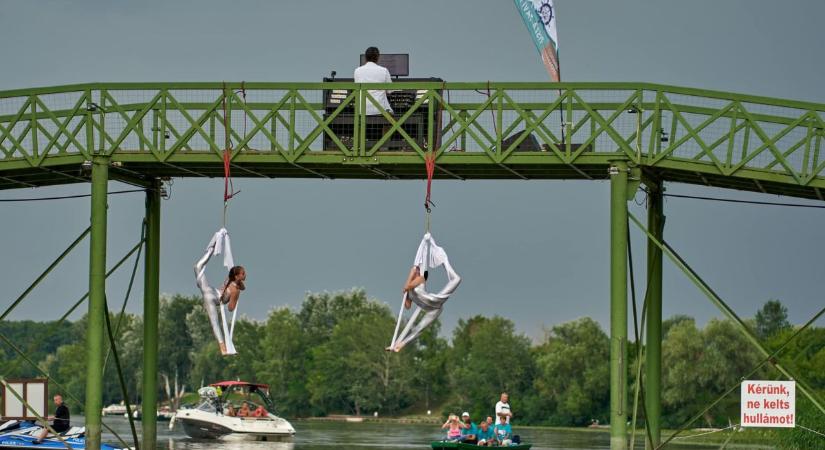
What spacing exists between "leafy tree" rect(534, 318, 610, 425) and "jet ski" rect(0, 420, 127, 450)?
2321 inches

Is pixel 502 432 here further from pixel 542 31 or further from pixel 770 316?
pixel 770 316

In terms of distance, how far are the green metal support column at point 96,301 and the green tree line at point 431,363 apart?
50790 millimetres

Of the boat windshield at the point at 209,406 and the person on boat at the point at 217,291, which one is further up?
the person on boat at the point at 217,291

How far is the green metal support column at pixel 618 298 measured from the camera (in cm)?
2869

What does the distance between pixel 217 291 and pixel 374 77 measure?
5079mm

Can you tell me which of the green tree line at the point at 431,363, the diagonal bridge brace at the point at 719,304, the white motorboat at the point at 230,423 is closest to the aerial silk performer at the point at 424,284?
the diagonal bridge brace at the point at 719,304

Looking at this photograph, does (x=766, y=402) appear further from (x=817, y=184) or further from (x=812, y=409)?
(x=812, y=409)

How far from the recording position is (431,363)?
10700 centimetres

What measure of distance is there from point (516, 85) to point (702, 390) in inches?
2200

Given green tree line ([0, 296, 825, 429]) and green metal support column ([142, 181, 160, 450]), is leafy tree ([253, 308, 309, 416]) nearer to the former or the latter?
green tree line ([0, 296, 825, 429])

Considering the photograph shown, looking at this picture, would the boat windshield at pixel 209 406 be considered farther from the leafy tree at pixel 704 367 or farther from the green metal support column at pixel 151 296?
the green metal support column at pixel 151 296

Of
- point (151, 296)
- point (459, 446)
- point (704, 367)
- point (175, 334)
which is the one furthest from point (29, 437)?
point (175, 334)

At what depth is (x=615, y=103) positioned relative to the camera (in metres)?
29.6

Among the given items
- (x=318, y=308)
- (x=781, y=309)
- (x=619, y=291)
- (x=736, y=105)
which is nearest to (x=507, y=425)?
(x=619, y=291)
